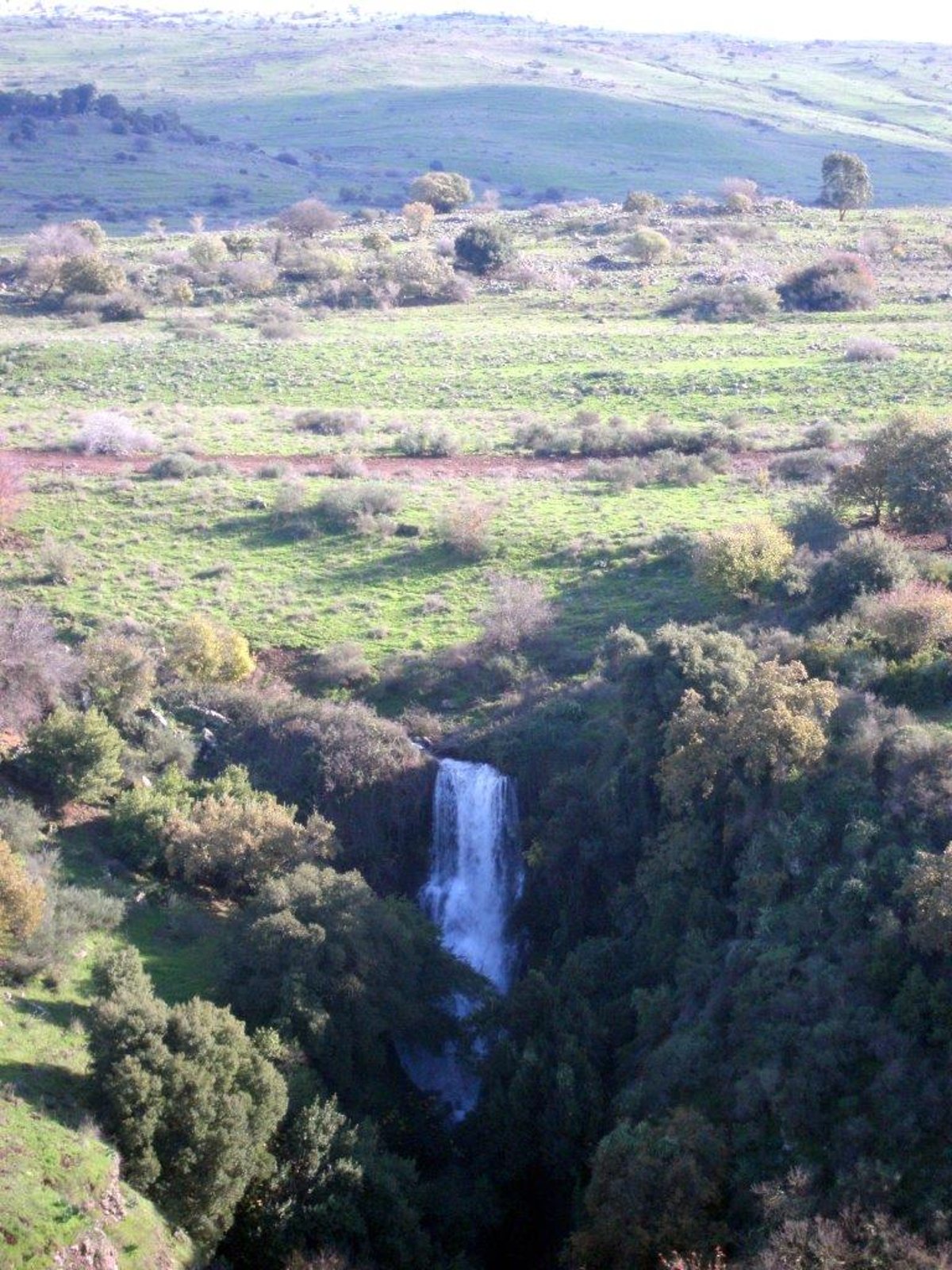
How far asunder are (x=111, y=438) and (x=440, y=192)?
230 ft

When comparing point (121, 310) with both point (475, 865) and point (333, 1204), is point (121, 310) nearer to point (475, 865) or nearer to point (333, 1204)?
point (475, 865)

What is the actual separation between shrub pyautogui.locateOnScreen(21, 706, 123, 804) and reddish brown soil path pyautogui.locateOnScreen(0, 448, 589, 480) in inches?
843

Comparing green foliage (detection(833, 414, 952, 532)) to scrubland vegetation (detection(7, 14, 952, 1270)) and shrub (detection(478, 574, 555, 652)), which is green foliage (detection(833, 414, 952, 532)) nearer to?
scrubland vegetation (detection(7, 14, 952, 1270))

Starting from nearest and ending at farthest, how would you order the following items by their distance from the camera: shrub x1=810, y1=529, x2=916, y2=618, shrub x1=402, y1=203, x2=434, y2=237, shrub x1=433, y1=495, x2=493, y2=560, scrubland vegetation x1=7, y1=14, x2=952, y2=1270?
scrubland vegetation x1=7, y1=14, x2=952, y2=1270 → shrub x1=810, y1=529, x2=916, y2=618 → shrub x1=433, y1=495, x2=493, y2=560 → shrub x1=402, y1=203, x2=434, y2=237

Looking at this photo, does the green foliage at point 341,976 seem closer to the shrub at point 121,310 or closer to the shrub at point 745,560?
the shrub at point 745,560

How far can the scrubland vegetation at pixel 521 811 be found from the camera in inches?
801

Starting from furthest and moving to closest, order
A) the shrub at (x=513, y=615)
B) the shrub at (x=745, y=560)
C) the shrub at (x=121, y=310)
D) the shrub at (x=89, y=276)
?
1. the shrub at (x=89, y=276)
2. the shrub at (x=121, y=310)
3. the shrub at (x=513, y=615)
4. the shrub at (x=745, y=560)

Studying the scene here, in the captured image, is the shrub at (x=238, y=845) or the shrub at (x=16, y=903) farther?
the shrub at (x=238, y=845)

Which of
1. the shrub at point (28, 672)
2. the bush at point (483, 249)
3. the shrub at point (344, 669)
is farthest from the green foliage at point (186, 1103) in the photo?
the bush at point (483, 249)

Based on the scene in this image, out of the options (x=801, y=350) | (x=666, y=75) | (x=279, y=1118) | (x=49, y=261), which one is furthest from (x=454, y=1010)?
(x=666, y=75)

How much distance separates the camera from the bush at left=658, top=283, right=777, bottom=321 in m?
76.8

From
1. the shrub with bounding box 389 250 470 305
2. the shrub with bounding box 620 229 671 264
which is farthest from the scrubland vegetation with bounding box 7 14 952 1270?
the shrub with bounding box 620 229 671 264

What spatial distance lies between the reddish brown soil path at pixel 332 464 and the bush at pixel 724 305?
2921 cm

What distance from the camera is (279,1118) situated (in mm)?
21859
